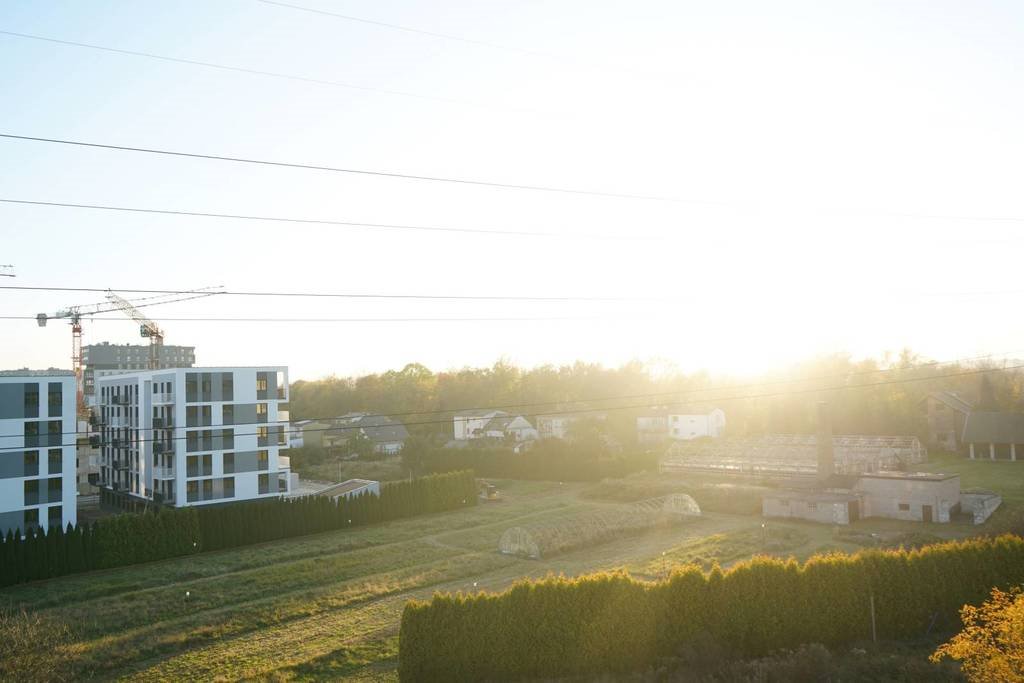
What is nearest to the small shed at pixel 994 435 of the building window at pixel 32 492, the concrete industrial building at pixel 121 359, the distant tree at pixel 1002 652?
the distant tree at pixel 1002 652

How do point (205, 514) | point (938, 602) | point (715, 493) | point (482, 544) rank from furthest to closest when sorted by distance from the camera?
1. point (715, 493)
2. point (205, 514)
3. point (482, 544)
4. point (938, 602)

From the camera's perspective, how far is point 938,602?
61.2ft

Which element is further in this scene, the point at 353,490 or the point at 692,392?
the point at 692,392

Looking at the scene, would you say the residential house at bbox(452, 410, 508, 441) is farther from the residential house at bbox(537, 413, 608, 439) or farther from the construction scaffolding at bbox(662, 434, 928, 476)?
the construction scaffolding at bbox(662, 434, 928, 476)

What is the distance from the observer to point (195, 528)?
33156mm

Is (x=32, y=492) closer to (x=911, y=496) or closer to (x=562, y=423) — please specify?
(x=911, y=496)

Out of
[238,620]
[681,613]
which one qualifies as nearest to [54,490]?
[238,620]

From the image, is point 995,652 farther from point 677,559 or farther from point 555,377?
point 555,377

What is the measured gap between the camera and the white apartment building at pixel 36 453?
34.1 metres

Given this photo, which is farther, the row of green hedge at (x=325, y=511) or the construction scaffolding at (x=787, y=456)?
the construction scaffolding at (x=787, y=456)

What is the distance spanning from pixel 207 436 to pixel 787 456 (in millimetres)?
37514

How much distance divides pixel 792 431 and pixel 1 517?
5823cm

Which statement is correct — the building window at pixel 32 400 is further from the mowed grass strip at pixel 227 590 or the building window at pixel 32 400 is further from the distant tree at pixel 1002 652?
the distant tree at pixel 1002 652

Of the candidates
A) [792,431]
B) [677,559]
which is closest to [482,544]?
[677,559]
